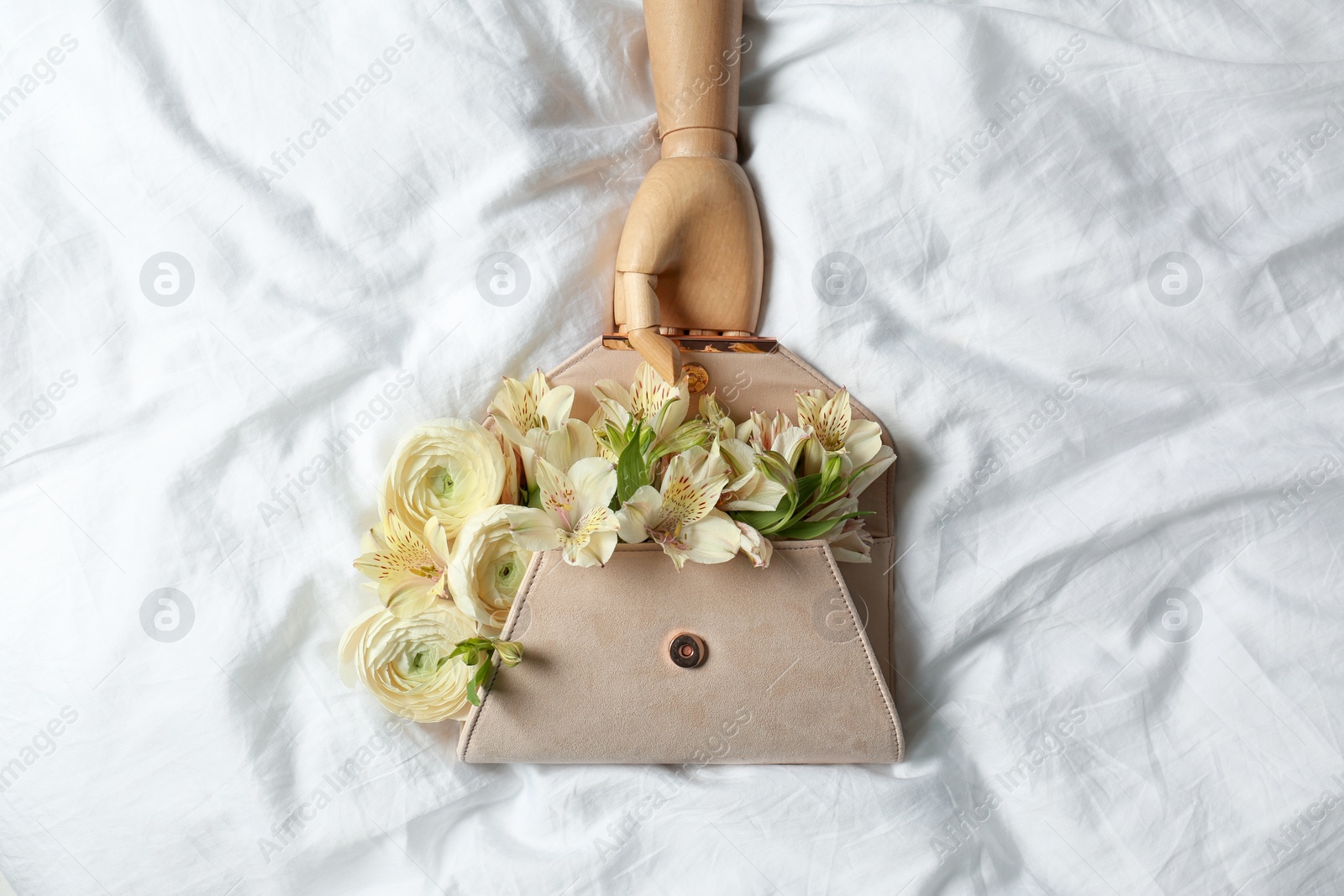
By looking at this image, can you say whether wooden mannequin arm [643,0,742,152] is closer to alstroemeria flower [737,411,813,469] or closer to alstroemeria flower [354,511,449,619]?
alstroemeria flower [737,411,813,469]

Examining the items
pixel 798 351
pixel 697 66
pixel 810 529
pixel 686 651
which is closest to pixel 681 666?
pixel 686 651

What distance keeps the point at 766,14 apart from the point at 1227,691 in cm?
53

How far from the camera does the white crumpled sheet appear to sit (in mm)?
580

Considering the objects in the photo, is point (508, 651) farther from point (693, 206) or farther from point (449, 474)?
point (693, 206)

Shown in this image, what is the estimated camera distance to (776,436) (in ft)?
1.90

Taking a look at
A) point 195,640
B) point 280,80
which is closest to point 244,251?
point 280,80

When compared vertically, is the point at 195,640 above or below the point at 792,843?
above

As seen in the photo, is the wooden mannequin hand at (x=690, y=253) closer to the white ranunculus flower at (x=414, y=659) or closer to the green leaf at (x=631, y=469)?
the green leaf at (x=631, y=469)

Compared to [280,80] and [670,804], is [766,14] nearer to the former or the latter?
[280,80]

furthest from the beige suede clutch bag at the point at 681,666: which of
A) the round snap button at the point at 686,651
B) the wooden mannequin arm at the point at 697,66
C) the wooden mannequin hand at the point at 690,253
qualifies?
the wooden mannequin arm at the point at 697,66

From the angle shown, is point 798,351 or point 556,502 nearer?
point 556,502

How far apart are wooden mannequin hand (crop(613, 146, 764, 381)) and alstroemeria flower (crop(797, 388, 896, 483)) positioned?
0.08m

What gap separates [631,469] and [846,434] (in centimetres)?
14

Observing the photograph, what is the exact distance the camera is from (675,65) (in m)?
0.62
